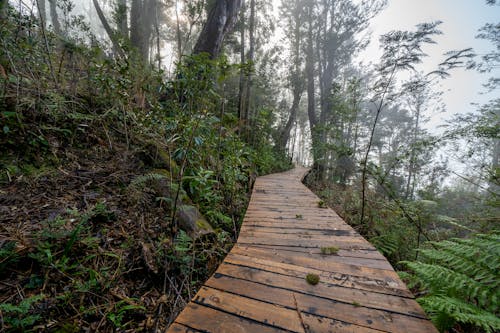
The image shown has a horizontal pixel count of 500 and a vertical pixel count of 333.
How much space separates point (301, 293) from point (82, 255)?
62.1 inches

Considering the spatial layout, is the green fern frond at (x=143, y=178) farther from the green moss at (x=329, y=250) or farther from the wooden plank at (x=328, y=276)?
the green moss at (x=329, y=250)

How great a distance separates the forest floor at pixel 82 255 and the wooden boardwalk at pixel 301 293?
0.44 metres

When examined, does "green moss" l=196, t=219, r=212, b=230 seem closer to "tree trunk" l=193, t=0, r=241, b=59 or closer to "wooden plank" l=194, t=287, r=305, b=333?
"wooden plank" l=194, t=287, r=305, b=333

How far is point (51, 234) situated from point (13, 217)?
0.53 m

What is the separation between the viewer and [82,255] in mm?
1342

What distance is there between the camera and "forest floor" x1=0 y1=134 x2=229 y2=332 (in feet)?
3.51

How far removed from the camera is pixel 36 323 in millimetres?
968

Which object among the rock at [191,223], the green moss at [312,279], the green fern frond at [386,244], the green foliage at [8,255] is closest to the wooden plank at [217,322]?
the green moss at [312,279]

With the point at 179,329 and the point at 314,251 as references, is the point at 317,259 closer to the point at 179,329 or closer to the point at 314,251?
the point at 314,251

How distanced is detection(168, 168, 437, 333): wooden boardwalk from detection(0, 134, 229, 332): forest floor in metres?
0.44

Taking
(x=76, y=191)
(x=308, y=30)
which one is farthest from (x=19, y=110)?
(x=308, y=30)

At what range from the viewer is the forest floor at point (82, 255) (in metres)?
1.07

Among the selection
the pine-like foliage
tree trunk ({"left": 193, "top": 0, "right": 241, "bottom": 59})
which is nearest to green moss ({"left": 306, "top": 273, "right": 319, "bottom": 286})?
the pine-like foliage

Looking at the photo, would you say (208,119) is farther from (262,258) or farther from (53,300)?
(53,300)
